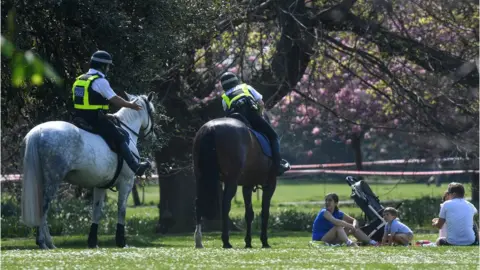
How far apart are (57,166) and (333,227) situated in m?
4.93

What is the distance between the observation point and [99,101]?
1417cm

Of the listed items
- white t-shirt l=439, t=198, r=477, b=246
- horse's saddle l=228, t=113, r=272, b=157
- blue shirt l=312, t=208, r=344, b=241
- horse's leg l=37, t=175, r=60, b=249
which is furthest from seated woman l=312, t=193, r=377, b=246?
horse's leg l=37, t=175, r=60, b=249

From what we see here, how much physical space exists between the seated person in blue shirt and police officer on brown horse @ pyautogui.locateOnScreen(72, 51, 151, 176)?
14.3 feet

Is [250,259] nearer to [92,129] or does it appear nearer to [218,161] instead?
[218,161]

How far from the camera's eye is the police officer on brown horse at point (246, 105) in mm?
15516

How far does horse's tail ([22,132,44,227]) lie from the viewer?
44.9 feet

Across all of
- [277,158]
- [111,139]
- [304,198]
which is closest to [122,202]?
[111,139]

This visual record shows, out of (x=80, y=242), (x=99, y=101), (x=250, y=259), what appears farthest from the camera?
(x=80, y=242)

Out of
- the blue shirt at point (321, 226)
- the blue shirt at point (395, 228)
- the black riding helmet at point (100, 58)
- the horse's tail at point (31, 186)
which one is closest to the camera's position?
the horse's tail at point (31, 186)

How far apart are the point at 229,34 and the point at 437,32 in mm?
5944

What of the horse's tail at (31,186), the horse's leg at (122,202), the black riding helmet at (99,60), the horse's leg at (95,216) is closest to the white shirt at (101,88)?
the black riding helmet at (99,60)

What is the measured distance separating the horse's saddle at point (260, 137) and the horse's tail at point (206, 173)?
78 cm

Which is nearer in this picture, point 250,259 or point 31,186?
point 250,259

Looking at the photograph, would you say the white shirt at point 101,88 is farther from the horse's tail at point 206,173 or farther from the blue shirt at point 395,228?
the blue shirt at point 395,228
